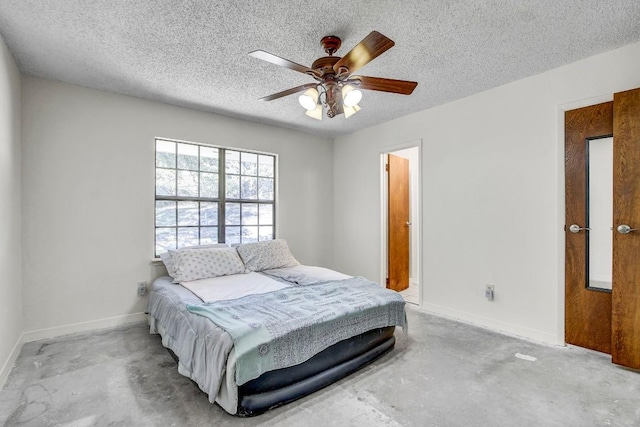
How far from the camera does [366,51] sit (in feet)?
5.85

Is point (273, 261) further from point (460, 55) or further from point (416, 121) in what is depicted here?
point (460, 55)

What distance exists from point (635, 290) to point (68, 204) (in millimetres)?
4892

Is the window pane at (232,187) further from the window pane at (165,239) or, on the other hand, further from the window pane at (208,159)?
the window pane at (165,239)

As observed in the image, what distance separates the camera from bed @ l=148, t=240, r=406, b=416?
1773 millimetres

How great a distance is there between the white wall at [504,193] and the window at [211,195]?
2.02 metres

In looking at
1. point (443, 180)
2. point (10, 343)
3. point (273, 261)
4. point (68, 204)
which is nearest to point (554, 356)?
point (443, 180)

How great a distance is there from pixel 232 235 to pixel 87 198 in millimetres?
1638

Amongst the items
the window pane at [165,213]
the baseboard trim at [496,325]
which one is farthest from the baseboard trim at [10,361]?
the baseboard trim at [496,325]

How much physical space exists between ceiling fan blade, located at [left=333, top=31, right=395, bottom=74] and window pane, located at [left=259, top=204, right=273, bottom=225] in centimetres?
275

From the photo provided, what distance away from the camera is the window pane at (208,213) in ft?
12.8

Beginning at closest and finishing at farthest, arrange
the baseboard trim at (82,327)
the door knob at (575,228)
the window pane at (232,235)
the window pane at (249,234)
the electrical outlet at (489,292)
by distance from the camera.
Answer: the door knob at (575,228)
the baseboard trim at (82,327)
the electrical outlet at (489,292)
the window pane at (232,235)
the window pane at (249,234)

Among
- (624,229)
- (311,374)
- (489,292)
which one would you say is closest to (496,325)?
(489,292)

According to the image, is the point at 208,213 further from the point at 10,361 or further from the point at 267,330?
the point at 267,330

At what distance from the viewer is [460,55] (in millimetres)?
2498
